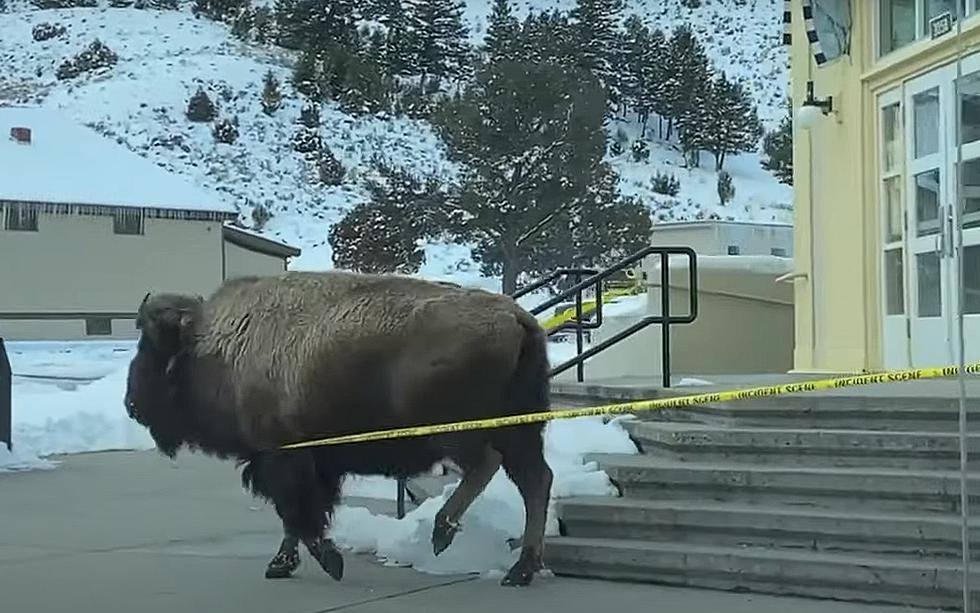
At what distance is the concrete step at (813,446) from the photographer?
7.31 m

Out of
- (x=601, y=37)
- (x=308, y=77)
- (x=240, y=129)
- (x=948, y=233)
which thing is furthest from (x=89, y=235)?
(x=601, y=37)

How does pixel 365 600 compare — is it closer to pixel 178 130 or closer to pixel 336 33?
pixel 178 130

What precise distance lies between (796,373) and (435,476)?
164 inches

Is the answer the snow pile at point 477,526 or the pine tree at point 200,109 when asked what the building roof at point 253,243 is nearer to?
the pine tree at point 200,109

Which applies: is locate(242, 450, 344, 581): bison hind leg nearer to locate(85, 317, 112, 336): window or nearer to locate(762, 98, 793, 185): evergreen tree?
locate(85, 317, 112, 336): window

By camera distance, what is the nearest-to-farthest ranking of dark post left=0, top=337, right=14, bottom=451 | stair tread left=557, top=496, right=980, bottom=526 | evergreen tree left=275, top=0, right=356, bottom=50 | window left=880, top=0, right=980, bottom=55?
stair tread left=557, top=496, right=980, bottom=526, window left=880, top=0, right=980, bottom=55, dark post left=0, top=337, right=14, bottom=451, evergreen tree left=275, top=0, right=356, bottom=50

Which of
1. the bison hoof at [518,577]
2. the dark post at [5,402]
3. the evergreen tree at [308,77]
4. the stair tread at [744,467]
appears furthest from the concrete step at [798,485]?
the evergreen tree at [308,77]

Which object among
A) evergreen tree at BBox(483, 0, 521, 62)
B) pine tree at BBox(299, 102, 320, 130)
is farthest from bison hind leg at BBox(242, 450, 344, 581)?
pine tree at BBox(299, 102, 320, 130)

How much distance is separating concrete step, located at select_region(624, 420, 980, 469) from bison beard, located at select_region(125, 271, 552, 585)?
114cm

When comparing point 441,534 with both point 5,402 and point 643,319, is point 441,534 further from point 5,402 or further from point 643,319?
point 5,402

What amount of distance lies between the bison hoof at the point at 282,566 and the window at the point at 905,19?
22.3ft

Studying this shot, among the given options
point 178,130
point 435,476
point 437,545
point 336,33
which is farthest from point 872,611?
point 336,33

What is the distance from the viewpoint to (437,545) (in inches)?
296

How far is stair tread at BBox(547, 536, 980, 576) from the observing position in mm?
6527
